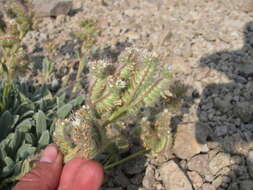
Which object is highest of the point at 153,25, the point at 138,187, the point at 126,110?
the point at 126,110

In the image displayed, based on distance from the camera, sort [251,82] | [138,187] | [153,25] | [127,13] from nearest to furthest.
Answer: [138,187]
[251,82]
[153,25]
[127,13]

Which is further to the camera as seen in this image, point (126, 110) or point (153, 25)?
point (153, 25)

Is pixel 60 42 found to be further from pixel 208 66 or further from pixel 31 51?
pixel 208 66

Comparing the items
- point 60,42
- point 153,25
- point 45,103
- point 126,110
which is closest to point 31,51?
point 60,42

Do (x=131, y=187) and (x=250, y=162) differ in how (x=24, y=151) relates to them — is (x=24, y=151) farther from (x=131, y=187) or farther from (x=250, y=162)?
(x=250, y=162)

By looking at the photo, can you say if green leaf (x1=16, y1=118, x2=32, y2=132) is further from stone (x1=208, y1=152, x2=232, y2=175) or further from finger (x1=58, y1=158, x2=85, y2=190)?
stone (x1=208, y1=152, x2=232, y2=175)

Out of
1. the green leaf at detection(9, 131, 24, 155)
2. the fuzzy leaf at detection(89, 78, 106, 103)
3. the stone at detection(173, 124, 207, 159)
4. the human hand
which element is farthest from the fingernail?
the stone at detection(173, 124, 207, 159)

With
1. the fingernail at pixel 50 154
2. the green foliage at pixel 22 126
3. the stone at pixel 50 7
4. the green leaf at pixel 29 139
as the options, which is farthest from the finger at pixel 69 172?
the stone at pixel 50 7
